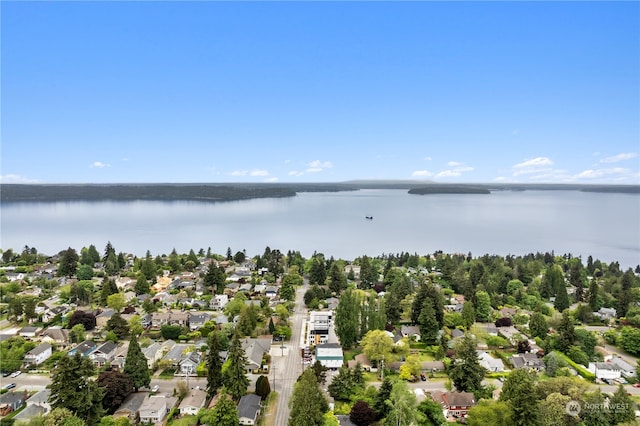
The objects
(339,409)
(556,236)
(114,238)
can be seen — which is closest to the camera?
(339,409)

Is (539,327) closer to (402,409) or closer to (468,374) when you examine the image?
(468,374)

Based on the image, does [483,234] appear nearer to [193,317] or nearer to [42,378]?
[193,317]

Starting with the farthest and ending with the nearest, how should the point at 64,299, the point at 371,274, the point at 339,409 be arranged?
the point at 371,274, the point at 64,299, the point at 339,409

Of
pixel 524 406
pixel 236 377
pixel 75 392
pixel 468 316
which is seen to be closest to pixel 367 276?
pixel 468 316

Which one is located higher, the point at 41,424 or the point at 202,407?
the point at 41,424

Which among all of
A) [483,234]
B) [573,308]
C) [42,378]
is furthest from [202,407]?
[483,234]

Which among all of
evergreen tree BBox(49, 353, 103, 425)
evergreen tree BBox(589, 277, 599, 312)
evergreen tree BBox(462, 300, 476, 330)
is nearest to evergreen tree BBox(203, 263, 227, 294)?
evergreen tree BBox(49, 353, 103, 425)
